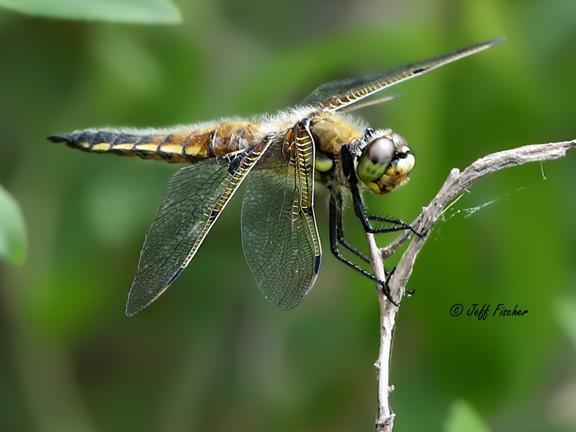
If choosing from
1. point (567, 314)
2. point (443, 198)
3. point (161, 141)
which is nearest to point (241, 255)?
point (161, 141)

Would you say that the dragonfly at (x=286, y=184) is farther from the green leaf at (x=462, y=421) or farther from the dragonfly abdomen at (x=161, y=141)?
the green leaf at (x=462, y=421)

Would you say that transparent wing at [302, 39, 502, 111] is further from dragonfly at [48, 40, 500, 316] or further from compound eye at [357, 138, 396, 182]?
compound eye at [357, 138, 396, 182]

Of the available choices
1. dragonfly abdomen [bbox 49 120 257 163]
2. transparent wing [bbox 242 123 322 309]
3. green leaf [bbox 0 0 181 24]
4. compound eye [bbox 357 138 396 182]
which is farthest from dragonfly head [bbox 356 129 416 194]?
green leaf [bbox 0 0 181 24]

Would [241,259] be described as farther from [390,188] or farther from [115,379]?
[390,188]

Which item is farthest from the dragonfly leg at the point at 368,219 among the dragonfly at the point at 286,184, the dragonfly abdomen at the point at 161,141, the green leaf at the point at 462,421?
the green leaf at the point at 462,421

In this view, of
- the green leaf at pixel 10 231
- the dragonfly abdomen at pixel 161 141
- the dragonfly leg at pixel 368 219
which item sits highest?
the dragonfly abdomen at pixel 161 141

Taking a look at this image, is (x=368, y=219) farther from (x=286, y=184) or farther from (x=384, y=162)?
(x=286, y=184)

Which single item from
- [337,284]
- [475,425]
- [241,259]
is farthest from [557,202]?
[475,425]
